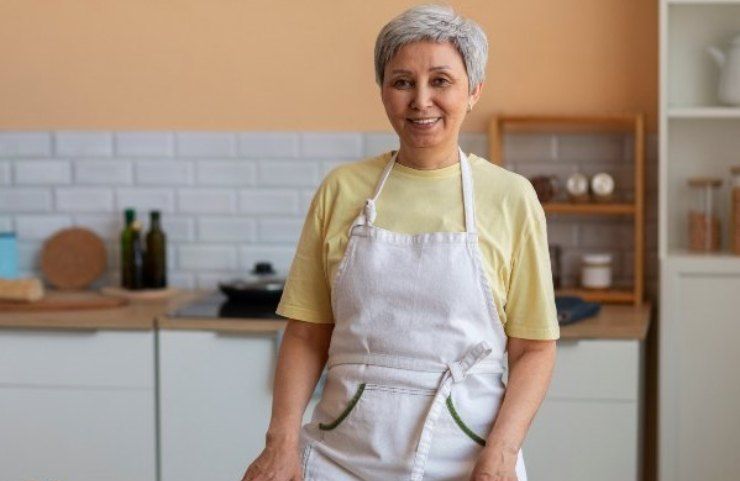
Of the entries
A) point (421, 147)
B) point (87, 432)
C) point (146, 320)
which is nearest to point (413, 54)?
point (421, 147)

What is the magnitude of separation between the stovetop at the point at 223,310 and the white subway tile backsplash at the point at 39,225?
710 millimetres

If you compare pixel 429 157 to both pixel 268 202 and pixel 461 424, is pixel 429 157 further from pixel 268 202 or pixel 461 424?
pixel 268 202

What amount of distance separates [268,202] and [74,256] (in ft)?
2.36

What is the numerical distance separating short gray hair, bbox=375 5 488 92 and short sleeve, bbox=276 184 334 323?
32 centimetres

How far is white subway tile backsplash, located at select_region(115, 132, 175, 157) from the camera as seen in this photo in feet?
15.0

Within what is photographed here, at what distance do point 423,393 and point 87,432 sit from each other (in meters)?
1.99

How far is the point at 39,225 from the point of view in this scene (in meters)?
4.67

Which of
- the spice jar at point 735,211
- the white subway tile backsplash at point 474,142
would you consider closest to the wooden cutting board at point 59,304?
the white subway tile backsplash at point 474,142

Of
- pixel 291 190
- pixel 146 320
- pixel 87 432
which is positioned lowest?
pixel 87 432

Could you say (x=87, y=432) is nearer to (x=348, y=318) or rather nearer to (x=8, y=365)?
(x=8, y=365)

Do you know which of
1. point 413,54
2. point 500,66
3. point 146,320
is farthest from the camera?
point 500,66

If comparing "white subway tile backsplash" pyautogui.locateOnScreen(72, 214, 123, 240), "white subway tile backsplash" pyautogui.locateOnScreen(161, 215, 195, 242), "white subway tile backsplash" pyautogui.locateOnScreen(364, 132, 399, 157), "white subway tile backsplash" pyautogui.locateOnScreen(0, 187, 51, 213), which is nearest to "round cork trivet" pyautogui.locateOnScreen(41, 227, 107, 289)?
"white subway tile backsplash" pyautogui.locateOnScreen(72, 214, 123, 240)

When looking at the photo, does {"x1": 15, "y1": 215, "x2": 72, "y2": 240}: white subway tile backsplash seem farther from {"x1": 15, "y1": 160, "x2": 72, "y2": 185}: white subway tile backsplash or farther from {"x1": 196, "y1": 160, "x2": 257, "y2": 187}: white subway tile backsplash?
{"x1": 196, "y1": 160, "x2": 257, "y2": 187}: white subway tile backsplash

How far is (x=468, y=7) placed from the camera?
14.3 ft
